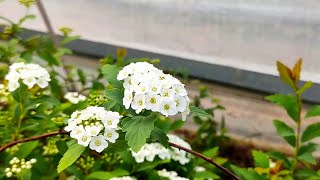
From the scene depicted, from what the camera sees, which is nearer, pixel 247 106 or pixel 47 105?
pixel 47 105

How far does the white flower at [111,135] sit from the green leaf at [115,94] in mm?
58

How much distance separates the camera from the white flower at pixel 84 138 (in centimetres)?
85

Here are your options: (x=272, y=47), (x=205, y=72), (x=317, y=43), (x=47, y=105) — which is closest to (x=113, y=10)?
(x=205, y=72)

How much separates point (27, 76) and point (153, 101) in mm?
370

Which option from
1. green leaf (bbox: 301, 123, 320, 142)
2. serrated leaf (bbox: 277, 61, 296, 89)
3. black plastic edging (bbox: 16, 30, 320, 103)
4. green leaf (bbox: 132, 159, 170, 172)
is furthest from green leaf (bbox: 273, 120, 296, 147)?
black plastic edging (bbox: 16, 30, 320, 103)

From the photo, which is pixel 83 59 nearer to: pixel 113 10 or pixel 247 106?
pixel 113 10

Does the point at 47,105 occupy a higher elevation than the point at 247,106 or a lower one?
higher

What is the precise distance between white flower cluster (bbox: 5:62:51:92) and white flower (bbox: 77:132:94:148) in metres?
0.27

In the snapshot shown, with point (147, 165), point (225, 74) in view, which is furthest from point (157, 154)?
point (225, 74)

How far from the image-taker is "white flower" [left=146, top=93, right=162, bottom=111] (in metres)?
0.82

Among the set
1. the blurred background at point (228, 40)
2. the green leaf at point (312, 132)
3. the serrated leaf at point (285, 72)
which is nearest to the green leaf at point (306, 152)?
the green leaf at point (312, 132)

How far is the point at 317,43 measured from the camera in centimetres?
226

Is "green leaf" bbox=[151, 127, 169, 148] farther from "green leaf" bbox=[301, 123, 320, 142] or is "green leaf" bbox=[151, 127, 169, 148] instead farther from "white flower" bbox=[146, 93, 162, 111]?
"green leaf" bbox=[301, 123, 320, 142]

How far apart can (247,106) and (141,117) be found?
156cm
